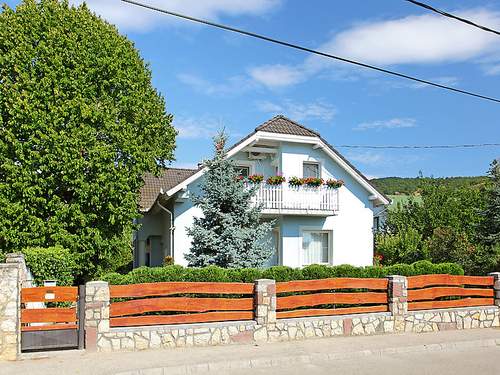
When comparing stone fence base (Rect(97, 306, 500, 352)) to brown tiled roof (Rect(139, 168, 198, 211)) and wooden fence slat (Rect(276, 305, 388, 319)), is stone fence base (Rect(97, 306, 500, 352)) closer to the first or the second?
wooden fence slat (Rect(276, 305, 388, 319))

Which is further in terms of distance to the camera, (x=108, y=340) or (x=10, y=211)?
(x=10, y=211)

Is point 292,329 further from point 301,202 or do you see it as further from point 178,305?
point 301,202

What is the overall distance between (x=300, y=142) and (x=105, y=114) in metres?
7.67

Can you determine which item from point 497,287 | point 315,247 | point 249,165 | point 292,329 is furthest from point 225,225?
point 497,287

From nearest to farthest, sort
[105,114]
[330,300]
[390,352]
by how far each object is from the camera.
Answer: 1. [390,352]
2. [330,300]
3. [105,114]

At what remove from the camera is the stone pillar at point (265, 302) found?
34.3 feet

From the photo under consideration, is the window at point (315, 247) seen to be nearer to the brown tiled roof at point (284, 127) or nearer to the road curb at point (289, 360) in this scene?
the brown tiled roof at point (284, 127)

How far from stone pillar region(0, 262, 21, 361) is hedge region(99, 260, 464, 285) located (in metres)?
2.39

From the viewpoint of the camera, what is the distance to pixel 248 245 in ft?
49.3

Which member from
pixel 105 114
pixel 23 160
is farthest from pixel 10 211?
pixel 105 114

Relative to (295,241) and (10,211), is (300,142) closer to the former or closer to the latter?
(295,241)

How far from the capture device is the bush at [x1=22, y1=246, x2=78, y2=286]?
12432mm

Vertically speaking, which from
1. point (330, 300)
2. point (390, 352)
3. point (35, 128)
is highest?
point (35, 128)

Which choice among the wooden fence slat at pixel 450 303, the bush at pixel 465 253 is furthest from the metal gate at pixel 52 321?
the bush at pixel 465 253
